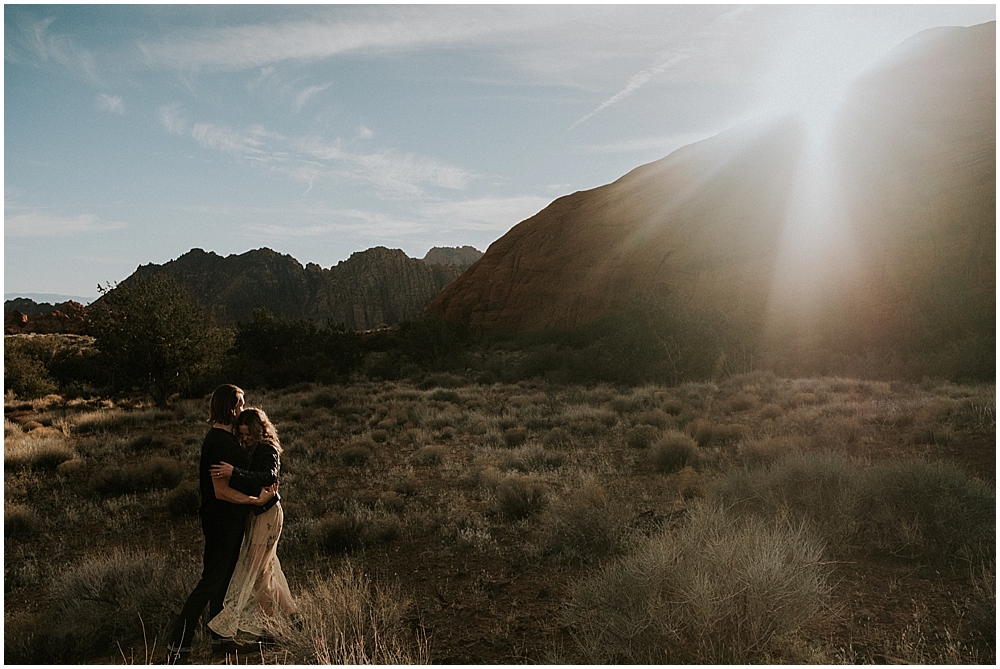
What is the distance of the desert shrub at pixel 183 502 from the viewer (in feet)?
25.9

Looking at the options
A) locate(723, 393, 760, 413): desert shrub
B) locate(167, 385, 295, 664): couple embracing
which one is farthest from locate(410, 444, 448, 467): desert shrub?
locate(723, 393, 760, 413): desert shrub

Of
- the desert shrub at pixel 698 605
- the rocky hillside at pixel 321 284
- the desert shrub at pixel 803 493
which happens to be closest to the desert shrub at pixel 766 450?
the desert shrub at pixel 803 493

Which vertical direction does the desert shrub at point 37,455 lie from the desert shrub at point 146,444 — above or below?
above

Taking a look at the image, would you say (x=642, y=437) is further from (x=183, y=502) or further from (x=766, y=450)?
(x=183, y=502)

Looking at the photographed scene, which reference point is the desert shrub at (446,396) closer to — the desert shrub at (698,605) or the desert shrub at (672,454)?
the desert shrub at (672,454)

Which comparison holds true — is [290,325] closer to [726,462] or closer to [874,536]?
[726,462]

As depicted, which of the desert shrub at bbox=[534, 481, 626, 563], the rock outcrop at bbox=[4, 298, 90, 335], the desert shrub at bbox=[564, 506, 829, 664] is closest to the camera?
the desert shrub at bbox=[564, 506, 829, 664]

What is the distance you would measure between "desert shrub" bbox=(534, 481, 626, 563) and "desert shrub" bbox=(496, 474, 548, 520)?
0.79 m

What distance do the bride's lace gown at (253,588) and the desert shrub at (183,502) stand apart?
438cm

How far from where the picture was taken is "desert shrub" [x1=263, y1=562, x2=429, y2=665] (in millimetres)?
3719

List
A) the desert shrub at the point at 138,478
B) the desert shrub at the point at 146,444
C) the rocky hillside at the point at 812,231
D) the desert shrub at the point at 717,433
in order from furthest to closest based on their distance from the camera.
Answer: the rocky hillside at the point at 812,231
the desert shrub at the point at 146,444
the desert shrub at the point at 717,433
the desert shrub at the point at 138,478

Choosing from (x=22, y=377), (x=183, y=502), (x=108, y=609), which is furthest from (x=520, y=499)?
(x=22, y=377)

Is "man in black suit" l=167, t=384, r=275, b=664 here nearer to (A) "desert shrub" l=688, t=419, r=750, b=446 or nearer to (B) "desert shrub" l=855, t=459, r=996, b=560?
(B) "desert shrub" l=855, t=459, r=996, b=560

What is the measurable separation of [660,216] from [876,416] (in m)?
40.5
